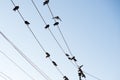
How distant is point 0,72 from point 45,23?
A: 11.5ft

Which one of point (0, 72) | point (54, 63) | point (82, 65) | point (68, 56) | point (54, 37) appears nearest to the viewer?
point (0, 72)

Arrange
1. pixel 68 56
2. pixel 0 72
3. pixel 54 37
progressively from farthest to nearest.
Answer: pixel 68 56 → pixel 54 37 → pixel 0 72

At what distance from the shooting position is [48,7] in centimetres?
1280

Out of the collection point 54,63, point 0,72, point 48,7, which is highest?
point 48,7

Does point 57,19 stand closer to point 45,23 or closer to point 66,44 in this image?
point 45,23

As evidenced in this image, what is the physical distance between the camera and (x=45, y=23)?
13.2 m

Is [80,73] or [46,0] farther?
[80,73]

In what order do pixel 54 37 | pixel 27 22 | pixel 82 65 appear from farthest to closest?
pixel 82 65 → pixel 54 37 → pixel 27 22

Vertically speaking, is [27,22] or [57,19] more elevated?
[57,19]

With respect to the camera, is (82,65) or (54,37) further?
(82,65)

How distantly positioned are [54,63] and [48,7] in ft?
12.9

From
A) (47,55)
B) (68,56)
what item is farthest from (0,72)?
(68,56)

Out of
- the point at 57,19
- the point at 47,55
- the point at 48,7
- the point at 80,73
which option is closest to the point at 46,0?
the point at 48,7

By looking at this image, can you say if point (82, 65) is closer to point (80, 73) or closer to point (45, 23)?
point (80, 73)
